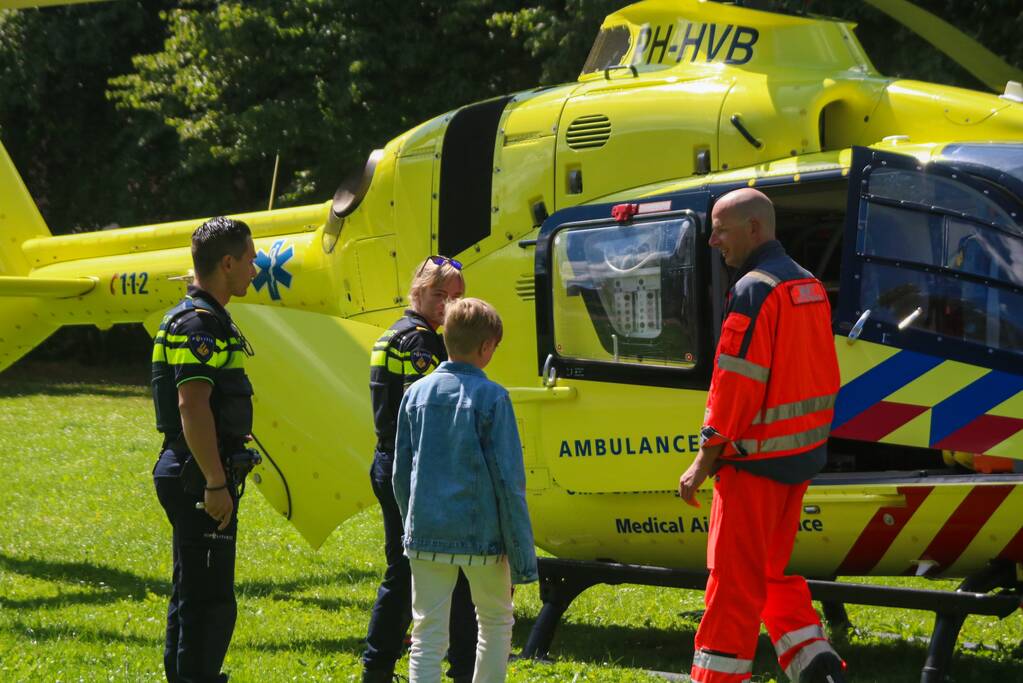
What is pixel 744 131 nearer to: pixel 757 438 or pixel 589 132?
pixel 589 132

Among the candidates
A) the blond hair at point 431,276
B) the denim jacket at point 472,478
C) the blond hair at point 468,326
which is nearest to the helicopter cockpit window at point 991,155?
the blond hair at point 431,276

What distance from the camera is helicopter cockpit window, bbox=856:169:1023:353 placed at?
534cm

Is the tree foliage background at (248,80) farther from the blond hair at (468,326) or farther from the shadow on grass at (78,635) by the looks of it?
the blond hair at (468,326)

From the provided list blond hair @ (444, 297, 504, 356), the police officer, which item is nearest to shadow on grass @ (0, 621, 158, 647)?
the police officer

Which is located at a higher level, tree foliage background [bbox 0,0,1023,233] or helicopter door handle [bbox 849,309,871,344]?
tree foliage background [bbox 0,0,1023,233]

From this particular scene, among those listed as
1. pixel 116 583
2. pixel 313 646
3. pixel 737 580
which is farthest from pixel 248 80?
pixel 737 580

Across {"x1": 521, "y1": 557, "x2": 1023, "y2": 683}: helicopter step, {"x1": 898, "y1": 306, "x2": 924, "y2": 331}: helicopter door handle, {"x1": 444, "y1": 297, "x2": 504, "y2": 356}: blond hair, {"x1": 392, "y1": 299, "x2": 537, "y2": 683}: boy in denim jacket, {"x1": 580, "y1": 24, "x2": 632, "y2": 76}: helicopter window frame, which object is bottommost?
{"x1": 521, "y1": 557, "x2": 1023, "y2": 683}: helicopter step

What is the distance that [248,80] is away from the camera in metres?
21.7

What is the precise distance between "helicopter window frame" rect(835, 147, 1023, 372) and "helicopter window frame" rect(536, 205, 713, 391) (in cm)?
61

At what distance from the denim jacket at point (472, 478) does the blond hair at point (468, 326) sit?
0.34 ft

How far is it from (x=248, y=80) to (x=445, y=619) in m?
18.7

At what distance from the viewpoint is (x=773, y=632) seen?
4.77 meters

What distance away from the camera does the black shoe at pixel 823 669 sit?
4652mm

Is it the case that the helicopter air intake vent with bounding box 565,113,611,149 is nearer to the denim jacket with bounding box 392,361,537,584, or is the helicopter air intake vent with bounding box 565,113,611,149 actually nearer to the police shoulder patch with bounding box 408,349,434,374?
the police shoulder patch with bounding box 408,349,434,374
